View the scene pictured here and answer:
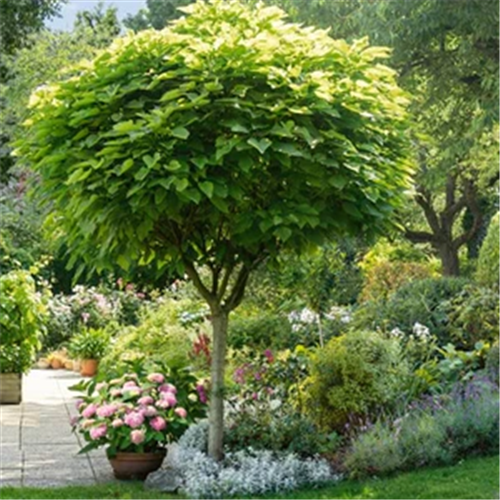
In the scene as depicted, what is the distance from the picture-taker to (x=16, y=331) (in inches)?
407

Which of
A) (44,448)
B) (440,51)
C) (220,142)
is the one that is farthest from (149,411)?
(440,51)

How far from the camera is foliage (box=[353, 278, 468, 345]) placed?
32.0ft

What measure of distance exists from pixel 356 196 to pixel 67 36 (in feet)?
34.4

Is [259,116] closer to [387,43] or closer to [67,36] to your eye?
[387,43]

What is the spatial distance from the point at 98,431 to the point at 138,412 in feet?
0.94

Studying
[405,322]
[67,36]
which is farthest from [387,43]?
[67,36]

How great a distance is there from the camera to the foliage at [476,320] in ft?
30.2

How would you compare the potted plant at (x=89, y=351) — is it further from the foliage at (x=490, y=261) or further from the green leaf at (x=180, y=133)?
the green leaf at (x=180, y=133)

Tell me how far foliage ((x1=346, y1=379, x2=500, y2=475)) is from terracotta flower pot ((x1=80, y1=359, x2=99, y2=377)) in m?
6.93

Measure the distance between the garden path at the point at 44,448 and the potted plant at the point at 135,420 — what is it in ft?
0.78

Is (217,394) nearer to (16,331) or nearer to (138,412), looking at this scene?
(138,412)

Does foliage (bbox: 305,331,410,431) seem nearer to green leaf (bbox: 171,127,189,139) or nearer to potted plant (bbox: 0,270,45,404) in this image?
green leaf (bbox: 171,127,189,139)

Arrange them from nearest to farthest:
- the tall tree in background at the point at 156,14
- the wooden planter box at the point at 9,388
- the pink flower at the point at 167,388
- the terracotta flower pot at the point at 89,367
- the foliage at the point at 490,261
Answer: the pink flower at the point at 167,388, the wooden planter box at the point at 9,388, the foliage at the point at 490,261, the terracotta flower pot at the point at 89,367, the tall tree in background at the point at 156,14

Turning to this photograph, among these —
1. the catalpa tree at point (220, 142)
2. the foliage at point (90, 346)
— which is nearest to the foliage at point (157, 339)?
the foliage at point (90, 346)
